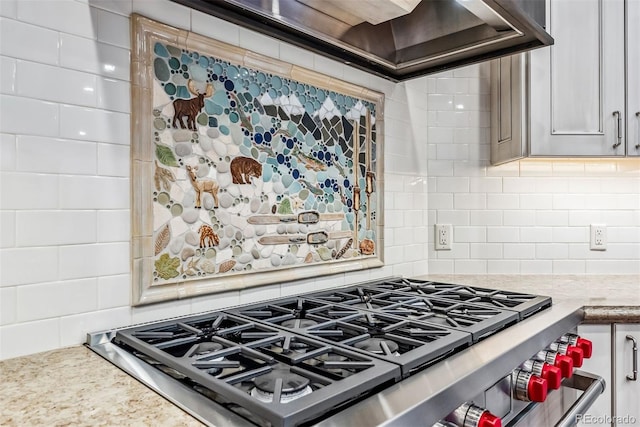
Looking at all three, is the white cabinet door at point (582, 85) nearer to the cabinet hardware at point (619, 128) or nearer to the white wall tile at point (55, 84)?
the cabinet hardware at point (619, 128)

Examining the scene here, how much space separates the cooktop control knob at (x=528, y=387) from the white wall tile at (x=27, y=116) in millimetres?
1158

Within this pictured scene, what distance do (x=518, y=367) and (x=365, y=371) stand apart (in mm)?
471

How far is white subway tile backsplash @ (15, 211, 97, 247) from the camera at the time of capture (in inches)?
36.1

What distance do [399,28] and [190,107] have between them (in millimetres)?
814

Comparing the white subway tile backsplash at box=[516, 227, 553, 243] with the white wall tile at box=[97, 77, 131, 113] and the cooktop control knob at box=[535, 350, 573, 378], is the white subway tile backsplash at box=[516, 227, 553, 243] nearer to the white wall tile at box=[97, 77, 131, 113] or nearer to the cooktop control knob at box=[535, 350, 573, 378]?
the cooktop control knob at box=[535, 350, 573, 378]

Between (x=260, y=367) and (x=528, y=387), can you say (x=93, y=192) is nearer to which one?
(x=260, y=367)

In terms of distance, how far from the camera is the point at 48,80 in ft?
3.12

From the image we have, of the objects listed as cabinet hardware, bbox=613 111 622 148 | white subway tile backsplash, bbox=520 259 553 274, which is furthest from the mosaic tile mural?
cabinet hardware, bbox=613 111 622 148

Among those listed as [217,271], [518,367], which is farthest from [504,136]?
[217,271]

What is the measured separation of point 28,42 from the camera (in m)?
0.93

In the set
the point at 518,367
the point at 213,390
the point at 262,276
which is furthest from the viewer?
the point at 262,276

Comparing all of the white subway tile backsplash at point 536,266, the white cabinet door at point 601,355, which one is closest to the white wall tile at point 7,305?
the white cabinet door at point 601,355

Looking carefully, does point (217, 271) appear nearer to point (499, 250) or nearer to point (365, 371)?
point (365, 371)

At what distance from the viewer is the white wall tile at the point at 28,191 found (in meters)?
0.89
